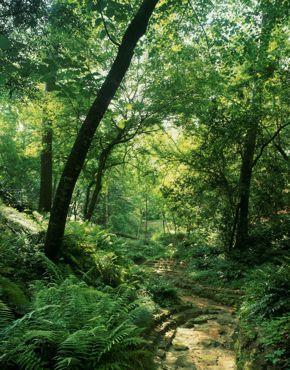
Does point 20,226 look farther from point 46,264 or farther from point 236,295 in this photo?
point 236,295

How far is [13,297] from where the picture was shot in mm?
4500

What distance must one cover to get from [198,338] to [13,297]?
155 inches

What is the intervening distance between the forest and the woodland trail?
0.04 m

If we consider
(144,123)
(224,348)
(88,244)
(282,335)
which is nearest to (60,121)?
(144,123)

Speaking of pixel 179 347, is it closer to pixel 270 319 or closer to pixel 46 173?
pixel 270 319

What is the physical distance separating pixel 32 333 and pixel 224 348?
434 centimetres

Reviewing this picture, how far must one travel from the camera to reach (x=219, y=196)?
14953 mm

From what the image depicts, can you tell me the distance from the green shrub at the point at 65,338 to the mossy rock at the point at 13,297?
178 mm

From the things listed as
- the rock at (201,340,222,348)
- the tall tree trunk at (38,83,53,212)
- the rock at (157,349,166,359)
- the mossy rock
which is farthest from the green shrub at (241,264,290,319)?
the tall tree trunk at (38,83,53,212)

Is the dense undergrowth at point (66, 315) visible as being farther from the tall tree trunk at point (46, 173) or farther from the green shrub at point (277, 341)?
the tall tree trunk at point (46, 173)

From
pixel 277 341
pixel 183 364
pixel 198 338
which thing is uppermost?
pixel 277 341

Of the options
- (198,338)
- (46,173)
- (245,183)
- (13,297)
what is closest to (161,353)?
(198,338)

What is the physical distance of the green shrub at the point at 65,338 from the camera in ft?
10.7

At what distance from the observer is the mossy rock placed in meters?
4.30
